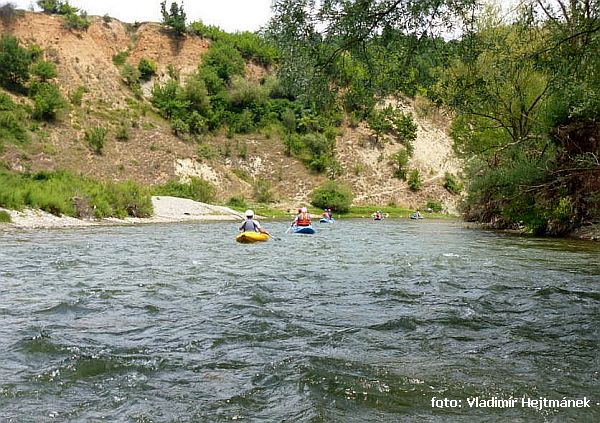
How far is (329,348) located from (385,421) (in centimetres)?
190

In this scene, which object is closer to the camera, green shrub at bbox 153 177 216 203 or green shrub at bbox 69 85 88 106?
green shrub at bbox 153 177 216 203

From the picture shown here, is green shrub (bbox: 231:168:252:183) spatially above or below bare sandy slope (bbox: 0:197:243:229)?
above

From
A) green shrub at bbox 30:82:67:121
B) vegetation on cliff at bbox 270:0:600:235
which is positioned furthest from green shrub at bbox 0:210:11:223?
green shrub at bbox 30:82:67:121

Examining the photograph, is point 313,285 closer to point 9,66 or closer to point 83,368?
point 83,368

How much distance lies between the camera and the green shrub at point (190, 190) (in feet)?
141

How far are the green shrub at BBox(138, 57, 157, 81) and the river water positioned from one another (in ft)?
155

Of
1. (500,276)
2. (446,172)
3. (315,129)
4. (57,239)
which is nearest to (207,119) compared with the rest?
(315,129)

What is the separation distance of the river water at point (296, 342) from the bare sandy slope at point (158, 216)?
13433 millimetres

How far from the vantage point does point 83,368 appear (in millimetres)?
5238

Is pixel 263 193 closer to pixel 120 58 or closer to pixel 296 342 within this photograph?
pixel 120 58

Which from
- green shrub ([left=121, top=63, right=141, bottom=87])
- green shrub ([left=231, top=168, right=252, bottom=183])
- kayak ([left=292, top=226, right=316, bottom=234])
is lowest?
kayak ([left=292, top=226, right=316, bottom=234])

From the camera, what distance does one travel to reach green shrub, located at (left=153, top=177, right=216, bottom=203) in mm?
42938

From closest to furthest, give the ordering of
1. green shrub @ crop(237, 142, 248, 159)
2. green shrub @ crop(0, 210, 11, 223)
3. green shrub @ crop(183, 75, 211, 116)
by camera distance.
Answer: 1. green shrub @ crop(0, 210, 11, 223)
2. green shrub @ crop(237, 142, 248, 159)
3. green shrub @ crop(183, 75, 211, 116)

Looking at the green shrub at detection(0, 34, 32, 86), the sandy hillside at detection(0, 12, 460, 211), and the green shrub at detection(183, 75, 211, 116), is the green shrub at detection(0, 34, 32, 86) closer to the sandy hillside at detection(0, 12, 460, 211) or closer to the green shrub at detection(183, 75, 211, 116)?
the sandy hillside at detection(0, 12, 460, 211)
